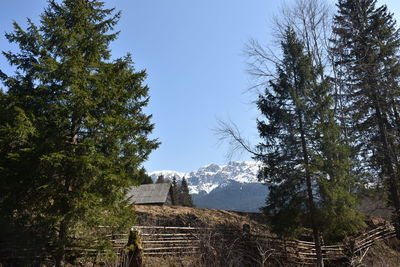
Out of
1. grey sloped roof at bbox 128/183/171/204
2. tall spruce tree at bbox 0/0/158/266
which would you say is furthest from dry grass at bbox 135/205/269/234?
grey sloped roof at bbox 128/183/171/204

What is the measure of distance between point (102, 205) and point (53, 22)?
684 centimetres

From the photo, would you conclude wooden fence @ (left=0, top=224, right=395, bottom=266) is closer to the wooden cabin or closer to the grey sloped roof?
the wooden cabin

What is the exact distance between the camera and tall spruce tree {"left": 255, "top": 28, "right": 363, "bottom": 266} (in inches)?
477

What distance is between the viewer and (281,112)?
44.7 feet

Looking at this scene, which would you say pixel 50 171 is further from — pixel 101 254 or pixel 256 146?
pixel 256 146

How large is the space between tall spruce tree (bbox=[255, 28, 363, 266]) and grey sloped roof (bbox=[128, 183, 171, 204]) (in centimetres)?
1739

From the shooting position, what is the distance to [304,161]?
1260 cm

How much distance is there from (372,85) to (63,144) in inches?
359

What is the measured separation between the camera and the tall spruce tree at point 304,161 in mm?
12125

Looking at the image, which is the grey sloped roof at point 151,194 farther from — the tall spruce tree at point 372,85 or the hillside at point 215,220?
the tall spruce tree at point 372,85

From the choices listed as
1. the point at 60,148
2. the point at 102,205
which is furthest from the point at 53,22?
the point at 102,205

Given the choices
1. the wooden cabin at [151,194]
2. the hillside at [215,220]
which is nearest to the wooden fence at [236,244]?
the hillside at [215,220]

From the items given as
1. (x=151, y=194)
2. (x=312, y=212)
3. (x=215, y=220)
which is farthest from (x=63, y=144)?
(x=151, y=194)

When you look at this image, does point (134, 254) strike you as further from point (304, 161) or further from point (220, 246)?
point (304, 161)
